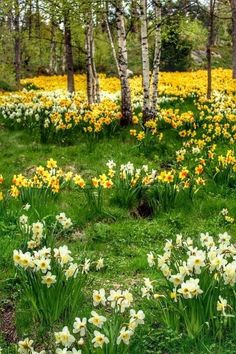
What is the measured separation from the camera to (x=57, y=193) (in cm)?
821

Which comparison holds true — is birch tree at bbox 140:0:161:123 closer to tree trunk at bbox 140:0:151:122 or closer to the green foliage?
tree trunk at bbox 140:0:151:122

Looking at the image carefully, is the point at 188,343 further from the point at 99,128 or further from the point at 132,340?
the point at 99,128

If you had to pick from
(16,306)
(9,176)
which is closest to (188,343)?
(16,306)

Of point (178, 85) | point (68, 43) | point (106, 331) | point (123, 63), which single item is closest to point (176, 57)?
point (178, 85)

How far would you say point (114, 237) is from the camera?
7.24 metres

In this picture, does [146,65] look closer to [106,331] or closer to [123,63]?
[123,63]

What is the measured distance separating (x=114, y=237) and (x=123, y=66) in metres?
6.64

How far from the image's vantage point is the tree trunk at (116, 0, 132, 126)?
1260 centimetres

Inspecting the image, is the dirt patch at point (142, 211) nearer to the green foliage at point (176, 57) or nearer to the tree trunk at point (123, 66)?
the tree trunk at point (123, 66)

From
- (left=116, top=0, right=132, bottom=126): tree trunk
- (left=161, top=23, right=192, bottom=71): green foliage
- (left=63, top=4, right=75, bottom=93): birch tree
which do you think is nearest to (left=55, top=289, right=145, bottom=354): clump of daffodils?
(left=116, top=0, right=132, bottom=126): tree trunk

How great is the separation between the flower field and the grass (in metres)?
0.02

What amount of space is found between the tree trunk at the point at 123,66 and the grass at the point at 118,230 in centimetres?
184

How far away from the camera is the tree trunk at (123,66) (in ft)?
41.3

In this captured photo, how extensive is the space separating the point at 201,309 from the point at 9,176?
7039 millimetres
